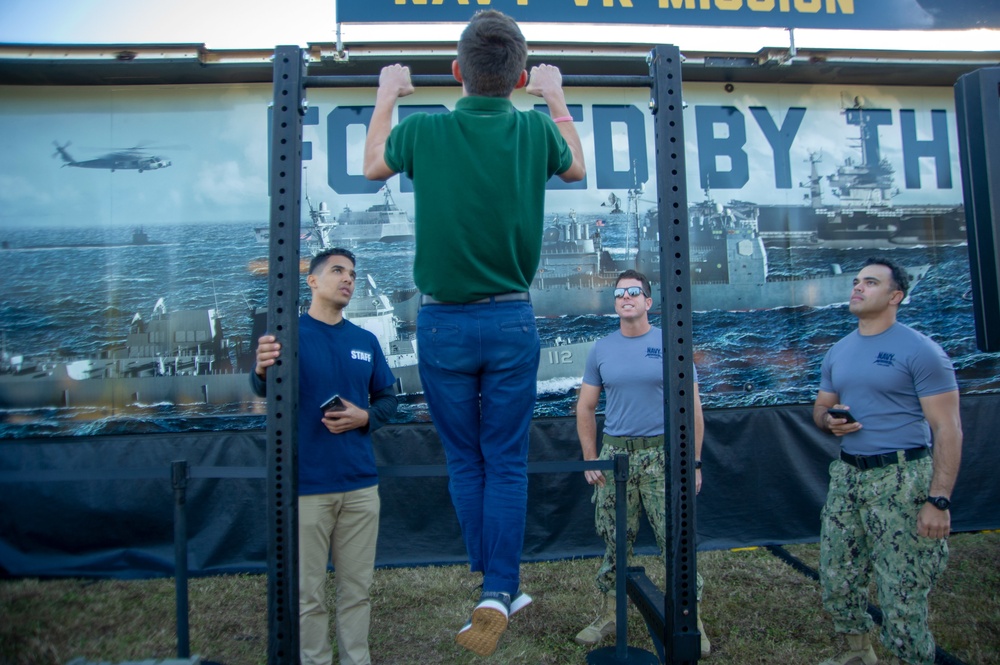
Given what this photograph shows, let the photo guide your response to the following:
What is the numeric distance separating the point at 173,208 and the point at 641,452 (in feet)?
11.3

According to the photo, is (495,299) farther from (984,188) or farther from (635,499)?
(635,499)

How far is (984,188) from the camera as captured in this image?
6.57ft

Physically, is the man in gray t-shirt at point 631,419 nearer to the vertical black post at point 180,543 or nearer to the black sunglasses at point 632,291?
the black sunglasses at point 632,291

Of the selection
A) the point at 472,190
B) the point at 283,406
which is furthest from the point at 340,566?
the point at 472,190

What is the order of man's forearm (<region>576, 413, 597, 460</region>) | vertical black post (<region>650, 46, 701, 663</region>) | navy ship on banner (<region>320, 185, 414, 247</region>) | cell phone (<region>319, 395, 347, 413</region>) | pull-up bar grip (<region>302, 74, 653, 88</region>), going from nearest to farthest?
vertical black post (<region>650, 46, 701, 663</region>) < pull-up bar grip (<region>302, 74, 653, 88</region>) < cell phone (<region>319, 395, 347, 413</region>) < man's forearm (<region>576, 413, 597, 460</region>) < navy ship on banner (<region>320, 185, 414, 247</region>)

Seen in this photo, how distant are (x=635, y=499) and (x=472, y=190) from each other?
1.98 m

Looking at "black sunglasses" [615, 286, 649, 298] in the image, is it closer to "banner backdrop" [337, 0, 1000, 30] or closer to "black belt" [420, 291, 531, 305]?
"black belt" [420, 291, 531, 305]

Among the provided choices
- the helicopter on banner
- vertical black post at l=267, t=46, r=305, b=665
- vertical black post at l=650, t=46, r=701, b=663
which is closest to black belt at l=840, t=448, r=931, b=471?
vertical black post at l=650, t=46, r=701, b=663

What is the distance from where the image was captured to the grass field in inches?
125

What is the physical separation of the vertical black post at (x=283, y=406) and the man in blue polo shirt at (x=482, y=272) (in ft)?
1.04

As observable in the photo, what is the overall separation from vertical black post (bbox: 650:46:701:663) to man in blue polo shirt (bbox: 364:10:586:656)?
0.46m

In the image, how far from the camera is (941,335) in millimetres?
4680

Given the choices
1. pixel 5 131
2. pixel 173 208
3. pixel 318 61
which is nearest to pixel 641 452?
pixel 318 61

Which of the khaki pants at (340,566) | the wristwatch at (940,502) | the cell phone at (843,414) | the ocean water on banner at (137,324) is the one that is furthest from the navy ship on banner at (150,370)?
the wristwatch at (940,502)
